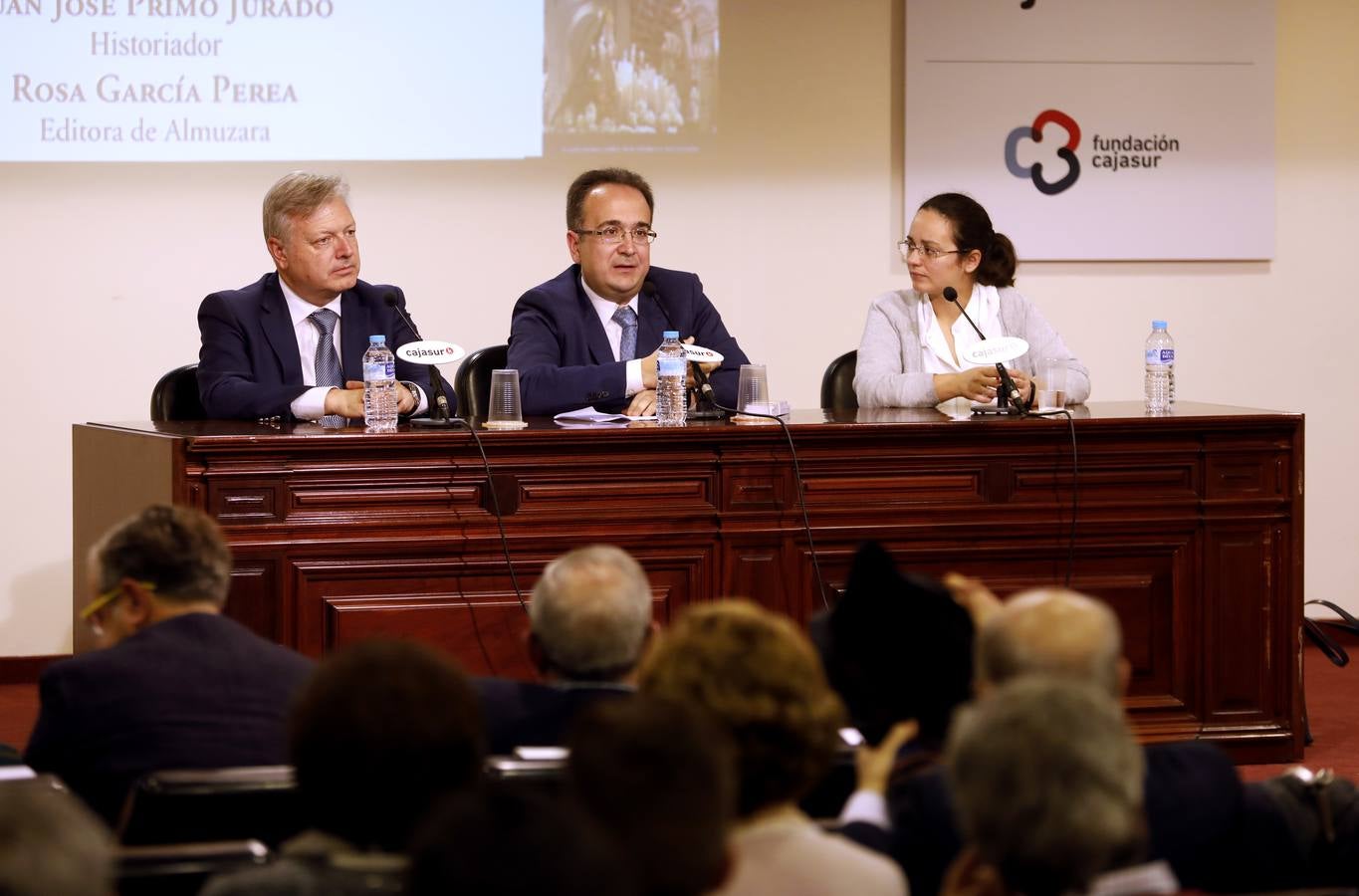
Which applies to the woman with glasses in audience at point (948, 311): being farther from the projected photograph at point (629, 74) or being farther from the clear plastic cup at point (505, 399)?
the projected photograph at point (629, 74)

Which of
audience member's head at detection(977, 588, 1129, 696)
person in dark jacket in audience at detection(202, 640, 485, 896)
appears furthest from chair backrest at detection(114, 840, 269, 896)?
audience member's head at detection(977, 588, 1129, 696)

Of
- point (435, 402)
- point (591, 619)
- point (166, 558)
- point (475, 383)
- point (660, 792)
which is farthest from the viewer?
point (475, 383)

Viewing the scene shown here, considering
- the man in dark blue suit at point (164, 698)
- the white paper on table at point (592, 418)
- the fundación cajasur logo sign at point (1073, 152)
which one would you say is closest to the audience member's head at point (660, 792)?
the man in dark blue suit at point (164, 698)

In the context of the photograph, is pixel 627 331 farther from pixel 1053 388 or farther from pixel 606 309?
pixel 1053 388

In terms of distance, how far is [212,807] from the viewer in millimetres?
1867

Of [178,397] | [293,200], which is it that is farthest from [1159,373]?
[178,397]

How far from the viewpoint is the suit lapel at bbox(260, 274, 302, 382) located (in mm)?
4098

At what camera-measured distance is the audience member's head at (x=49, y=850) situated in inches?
45.9

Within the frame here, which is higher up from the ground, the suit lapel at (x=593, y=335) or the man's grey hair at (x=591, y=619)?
the suit lapel at (x=593, y=335)

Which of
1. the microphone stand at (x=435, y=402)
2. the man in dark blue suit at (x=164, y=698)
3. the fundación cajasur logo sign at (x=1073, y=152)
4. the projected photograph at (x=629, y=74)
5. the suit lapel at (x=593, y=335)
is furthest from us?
the fundación cajasur logo sign at (x=1073, y=152)

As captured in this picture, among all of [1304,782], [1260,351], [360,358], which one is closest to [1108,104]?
[1260,351]

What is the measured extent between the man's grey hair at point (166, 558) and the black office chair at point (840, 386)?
2.42m

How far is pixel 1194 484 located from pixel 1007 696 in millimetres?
2587

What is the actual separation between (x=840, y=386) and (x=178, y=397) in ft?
5.61
